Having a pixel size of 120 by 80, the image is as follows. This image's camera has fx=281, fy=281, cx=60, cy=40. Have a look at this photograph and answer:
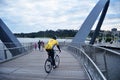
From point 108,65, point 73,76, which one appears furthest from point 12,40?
point 108,65

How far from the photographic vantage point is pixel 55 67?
14.5 meters

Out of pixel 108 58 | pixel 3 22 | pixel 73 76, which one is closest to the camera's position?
pixel 108 58

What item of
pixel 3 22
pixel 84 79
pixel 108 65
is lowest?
pixel 84 79

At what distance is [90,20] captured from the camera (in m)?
45.5

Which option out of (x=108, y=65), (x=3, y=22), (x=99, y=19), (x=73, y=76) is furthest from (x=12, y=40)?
(x=108, y=65)

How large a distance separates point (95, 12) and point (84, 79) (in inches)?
1351

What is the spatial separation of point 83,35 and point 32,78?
112 ft

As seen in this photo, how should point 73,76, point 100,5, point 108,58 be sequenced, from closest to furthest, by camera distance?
point 108,58 < point 73,76 < point 100,5

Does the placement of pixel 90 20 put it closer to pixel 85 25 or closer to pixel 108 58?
pixel 85 25

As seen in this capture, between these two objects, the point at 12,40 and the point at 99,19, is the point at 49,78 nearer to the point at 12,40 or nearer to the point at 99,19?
the point at 12,40

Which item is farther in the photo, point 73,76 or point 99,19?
point 99,19

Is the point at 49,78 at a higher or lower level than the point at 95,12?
lower

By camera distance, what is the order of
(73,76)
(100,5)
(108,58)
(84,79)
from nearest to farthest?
1. (108,58)
2. (84,79)
3. (73,76)
4. (100,5)

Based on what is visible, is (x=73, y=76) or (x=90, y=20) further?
(x=90, y=20)
